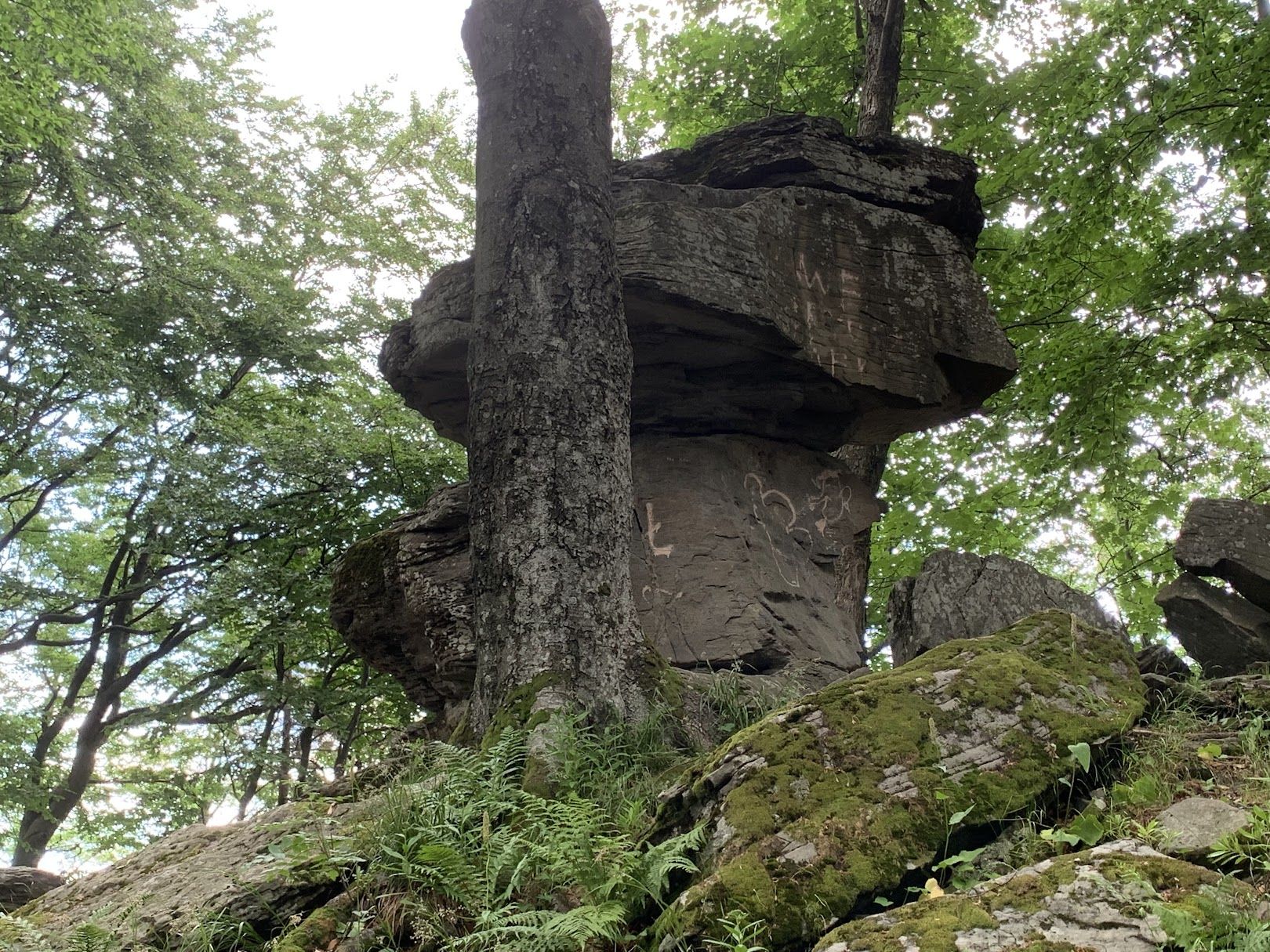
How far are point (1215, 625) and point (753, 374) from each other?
172 inches

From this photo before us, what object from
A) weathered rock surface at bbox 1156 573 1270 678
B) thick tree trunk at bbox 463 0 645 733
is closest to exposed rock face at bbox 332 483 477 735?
thick tree trunk at bbox 463 0 645 733

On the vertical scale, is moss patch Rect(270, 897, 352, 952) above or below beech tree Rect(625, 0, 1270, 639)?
below

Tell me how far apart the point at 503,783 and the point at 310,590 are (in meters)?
8.60

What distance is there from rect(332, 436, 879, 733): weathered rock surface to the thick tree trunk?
2384 millimetres

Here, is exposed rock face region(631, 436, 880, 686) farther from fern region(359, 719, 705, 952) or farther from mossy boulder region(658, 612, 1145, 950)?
fern region(359, 719, 705, 952)

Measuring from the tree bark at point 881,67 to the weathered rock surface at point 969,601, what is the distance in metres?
7.17

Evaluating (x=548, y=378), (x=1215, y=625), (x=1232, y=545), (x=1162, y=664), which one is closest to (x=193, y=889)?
(x=548, y=378)

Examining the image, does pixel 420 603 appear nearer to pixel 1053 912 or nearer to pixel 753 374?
pixel 753 374

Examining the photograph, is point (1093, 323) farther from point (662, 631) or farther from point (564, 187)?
point (564, 187)

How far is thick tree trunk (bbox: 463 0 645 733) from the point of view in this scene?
16.3 feet

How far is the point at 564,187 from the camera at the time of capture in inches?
236

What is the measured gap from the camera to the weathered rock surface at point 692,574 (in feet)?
25.0

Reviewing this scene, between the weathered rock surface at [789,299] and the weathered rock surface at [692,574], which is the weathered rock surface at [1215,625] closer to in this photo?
the weathered rock surface at [692,574]

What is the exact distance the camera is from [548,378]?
18.1 feet
